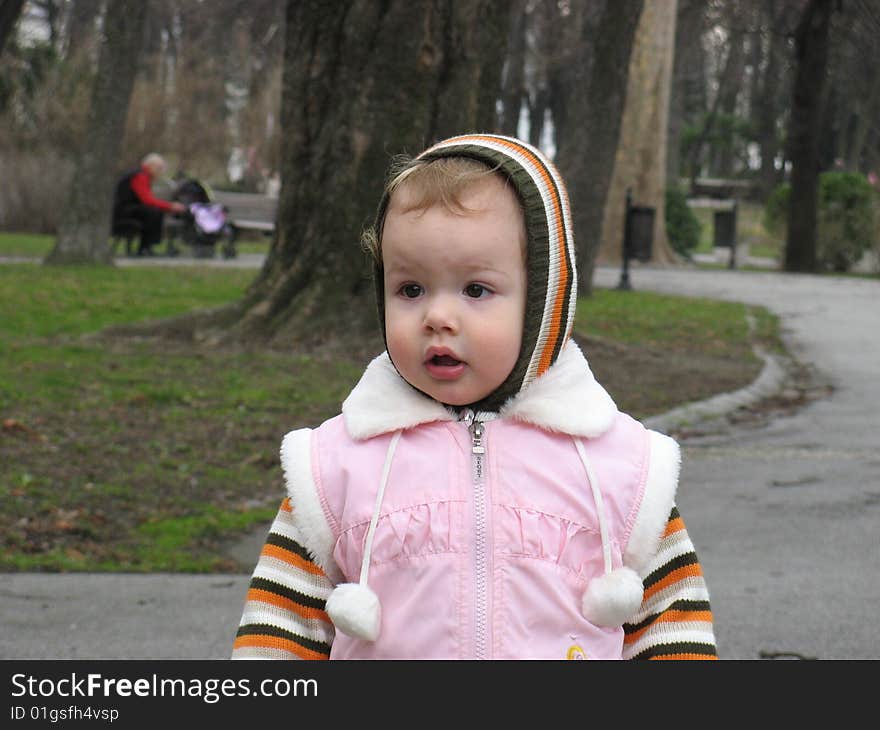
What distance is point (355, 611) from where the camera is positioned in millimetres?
2295

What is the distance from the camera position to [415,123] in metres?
10.1

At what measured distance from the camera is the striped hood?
2.44 m

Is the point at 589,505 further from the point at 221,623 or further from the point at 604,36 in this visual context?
the point at 604,36

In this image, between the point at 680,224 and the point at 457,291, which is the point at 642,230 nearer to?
the point at 680,224

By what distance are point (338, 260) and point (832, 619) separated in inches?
240

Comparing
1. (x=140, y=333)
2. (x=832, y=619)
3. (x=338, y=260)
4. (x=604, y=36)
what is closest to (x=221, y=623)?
(x=832, y=619)

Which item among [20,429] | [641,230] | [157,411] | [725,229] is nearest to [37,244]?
[641,230]

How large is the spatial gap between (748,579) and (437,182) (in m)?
3.45

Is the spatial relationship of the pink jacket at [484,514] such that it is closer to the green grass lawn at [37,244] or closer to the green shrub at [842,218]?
the green grass lawn at [37,244]

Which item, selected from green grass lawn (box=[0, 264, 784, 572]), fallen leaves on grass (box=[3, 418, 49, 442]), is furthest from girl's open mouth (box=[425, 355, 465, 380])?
fallen leaves on grass (box=[3, 418, 49, 442])

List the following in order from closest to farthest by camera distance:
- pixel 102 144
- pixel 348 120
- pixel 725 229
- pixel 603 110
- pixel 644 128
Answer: pixel 348 120, pixel 603 110, pixel 102 144, pixel 644 128, pixel 725 229

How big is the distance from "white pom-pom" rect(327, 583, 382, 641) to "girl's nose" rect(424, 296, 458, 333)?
442 mm
